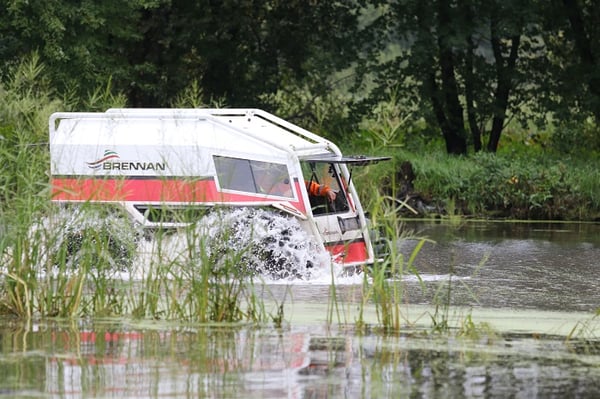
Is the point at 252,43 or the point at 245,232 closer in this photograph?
the point at 245,232

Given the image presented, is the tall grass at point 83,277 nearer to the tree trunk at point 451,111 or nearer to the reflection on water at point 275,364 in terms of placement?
the reflection on water at point 275,364

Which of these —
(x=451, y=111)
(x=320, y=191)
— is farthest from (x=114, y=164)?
(x=451, y=111)

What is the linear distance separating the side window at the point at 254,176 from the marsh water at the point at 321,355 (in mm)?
2572

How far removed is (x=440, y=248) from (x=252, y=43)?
1706cm

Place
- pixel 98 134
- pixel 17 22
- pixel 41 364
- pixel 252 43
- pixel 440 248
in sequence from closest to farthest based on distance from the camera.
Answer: pixel 41 364 → pixel 98 134 → pixel 440 248 → pixel 17 22 → pixel 252 43

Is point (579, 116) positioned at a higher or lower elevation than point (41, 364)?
higher

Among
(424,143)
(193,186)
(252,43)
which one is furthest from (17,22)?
(193,186)

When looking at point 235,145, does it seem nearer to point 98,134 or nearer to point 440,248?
point 98,134

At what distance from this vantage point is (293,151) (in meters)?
17.3

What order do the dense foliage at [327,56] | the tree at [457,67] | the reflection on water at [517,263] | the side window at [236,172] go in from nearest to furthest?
the reflection on water at [517,263] < the side window at [236,172] < the dense foliage at [327,56] < the tree at [457,67]

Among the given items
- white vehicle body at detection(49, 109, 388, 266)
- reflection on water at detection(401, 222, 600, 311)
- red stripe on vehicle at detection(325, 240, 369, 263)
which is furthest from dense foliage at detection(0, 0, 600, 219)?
white vehicle body at detection(49, 109, 388, 266)

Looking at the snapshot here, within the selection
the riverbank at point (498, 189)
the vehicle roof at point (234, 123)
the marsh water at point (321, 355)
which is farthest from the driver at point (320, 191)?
the riverbank at point (498, 189)

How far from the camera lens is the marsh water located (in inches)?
358

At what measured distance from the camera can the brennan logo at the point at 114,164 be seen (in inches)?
687
